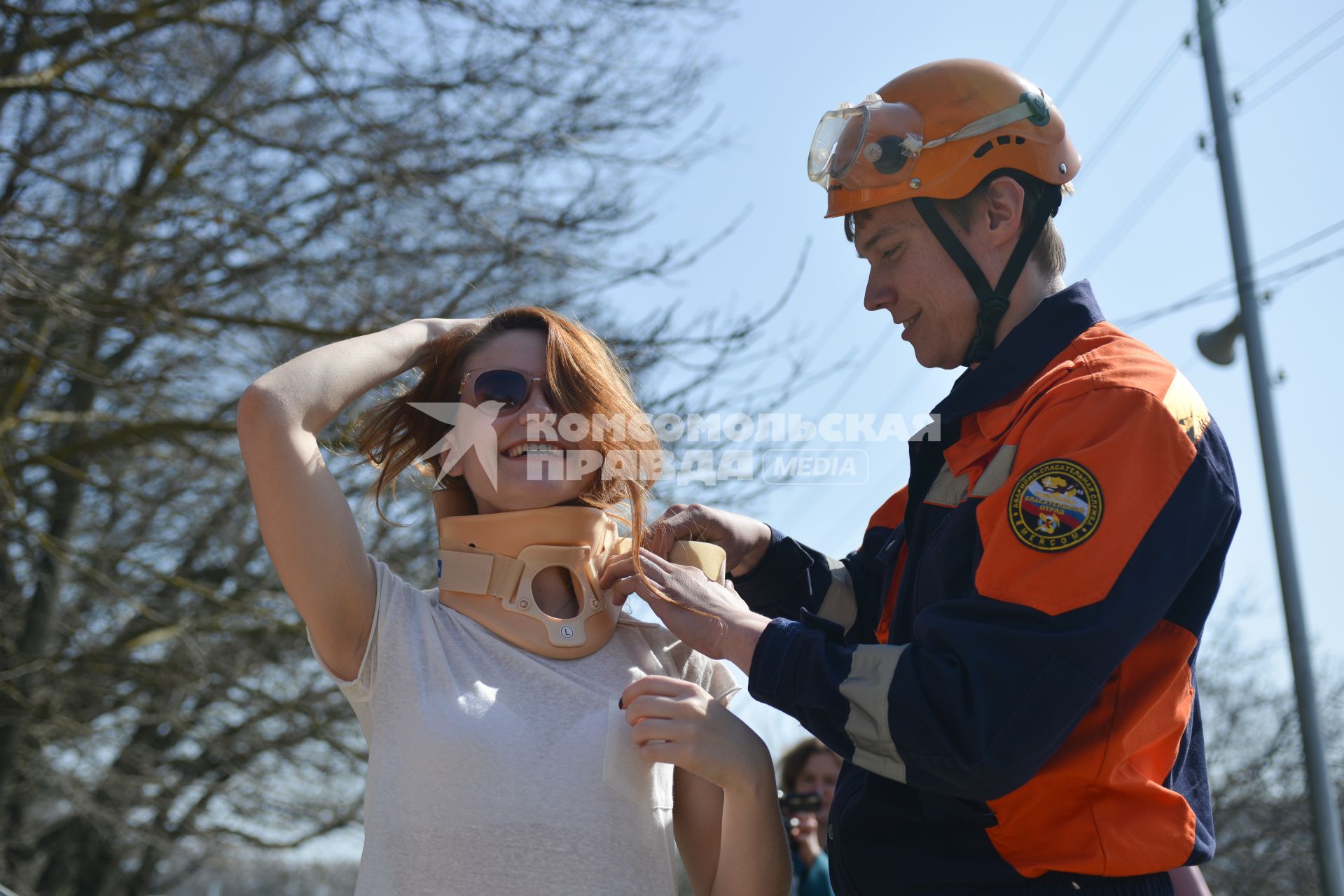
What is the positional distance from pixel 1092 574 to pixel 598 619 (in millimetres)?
1078

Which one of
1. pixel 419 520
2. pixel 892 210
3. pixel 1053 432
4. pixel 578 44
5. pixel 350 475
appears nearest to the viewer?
pixel 1053 432

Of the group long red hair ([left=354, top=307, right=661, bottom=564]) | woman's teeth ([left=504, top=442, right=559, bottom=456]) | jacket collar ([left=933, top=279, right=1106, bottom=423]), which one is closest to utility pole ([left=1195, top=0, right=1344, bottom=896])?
jacket collar ([left=933, top=279, right=1106, bottom=423])

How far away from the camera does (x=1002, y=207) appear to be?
255cm

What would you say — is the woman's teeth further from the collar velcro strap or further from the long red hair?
the collar velcro strap

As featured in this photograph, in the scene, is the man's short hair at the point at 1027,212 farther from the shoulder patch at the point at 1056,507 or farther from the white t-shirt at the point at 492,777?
the white t-shirt at the point at 492,777

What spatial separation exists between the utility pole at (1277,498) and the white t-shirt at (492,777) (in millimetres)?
5572

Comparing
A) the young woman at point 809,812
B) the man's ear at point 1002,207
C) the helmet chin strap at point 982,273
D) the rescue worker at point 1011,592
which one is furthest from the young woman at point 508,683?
the young woman at point 809,812

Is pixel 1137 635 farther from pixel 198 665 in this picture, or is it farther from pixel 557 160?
pixel 198 665

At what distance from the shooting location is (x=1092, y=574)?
6.27ft

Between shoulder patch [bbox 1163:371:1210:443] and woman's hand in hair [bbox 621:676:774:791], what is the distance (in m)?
0.92

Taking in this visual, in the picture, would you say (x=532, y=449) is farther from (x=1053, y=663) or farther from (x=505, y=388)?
(x=1053, y=663)

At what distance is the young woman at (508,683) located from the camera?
7.22 ft

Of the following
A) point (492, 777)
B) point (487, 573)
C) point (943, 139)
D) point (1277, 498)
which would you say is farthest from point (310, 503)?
point (1277, 498)

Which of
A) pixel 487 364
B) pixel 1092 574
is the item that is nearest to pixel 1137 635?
pixel 1092 574
